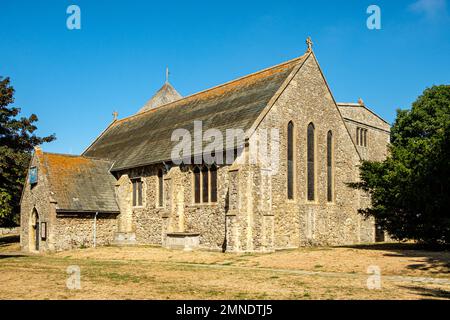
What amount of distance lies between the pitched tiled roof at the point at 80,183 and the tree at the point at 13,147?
4863mm

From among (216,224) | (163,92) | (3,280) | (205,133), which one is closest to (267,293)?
(3,280)

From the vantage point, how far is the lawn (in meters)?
11.8

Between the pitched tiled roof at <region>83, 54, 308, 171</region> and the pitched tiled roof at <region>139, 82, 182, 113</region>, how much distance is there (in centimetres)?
859

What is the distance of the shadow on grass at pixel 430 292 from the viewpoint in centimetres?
1142

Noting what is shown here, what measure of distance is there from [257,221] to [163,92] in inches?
1296

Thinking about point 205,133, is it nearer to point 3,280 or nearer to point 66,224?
point 66,224

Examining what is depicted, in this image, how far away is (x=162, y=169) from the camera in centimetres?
3106

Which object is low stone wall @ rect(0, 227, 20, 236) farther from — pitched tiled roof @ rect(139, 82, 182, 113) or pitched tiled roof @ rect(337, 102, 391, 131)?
pitched tiled roof @ rect(337, 102, 391, 131)

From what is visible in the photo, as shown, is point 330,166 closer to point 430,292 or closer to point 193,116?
point 193,116

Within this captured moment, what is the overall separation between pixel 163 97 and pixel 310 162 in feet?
94.3

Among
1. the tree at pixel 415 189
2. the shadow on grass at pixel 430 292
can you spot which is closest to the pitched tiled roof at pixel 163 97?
the tree at pixel 415 189

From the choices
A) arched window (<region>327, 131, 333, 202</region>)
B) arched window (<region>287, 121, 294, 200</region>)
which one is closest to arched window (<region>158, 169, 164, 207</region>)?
arched window (<region>287, 121, 294, 200</region>)

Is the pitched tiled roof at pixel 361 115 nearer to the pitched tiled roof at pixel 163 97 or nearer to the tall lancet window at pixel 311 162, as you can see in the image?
the tall lancet window at pixel 311 162

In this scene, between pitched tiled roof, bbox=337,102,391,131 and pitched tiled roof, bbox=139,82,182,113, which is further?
pitched tiled roof, bbox=139,82,182,113
